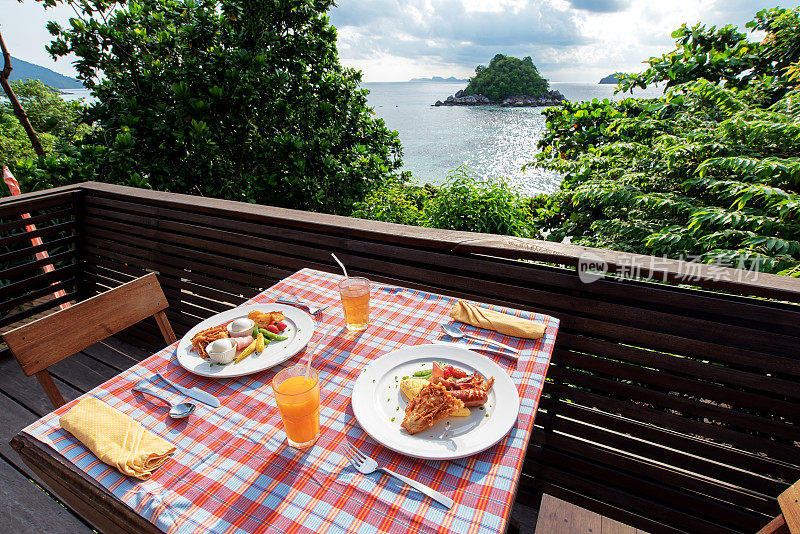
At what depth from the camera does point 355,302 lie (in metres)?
1.26

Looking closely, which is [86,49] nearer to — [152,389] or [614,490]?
[152,389]

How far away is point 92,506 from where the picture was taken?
2.49 feet

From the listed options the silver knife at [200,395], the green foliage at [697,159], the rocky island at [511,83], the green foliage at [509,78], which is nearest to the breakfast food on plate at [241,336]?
the silver knife at [200,395]

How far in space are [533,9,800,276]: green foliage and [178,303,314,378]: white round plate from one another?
6.75ft

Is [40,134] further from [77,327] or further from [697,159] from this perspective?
[697,159]

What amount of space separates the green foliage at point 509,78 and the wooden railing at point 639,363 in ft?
76.0

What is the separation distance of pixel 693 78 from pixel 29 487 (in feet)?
20.8

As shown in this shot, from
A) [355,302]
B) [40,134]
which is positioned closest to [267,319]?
[355,302]

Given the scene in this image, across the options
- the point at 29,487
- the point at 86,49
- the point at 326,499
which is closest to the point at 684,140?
the point at 326,499

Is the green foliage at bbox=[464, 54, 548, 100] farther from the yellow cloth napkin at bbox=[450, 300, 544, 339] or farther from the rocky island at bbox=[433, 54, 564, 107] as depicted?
the yellow cloth napkin at bbox=[450, 300, 544, 339]

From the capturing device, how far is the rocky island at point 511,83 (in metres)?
21.7

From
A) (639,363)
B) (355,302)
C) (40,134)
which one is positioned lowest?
(639,363)

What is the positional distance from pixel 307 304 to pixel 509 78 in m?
24.3

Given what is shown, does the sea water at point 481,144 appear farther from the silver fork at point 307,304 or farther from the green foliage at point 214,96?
the silver fork at point 307,304
